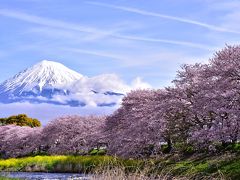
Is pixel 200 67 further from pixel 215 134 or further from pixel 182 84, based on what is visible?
pixel 215 134

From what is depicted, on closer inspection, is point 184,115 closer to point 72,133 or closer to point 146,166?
point 146,166

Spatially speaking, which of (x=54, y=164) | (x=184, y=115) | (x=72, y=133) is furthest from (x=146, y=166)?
(x=72, y=133)

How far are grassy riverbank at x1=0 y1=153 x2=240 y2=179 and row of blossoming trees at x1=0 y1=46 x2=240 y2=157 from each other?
1544 millimetres

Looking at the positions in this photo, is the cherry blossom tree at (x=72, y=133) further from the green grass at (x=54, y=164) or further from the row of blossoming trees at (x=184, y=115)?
the green grass at (x=54, y=164)

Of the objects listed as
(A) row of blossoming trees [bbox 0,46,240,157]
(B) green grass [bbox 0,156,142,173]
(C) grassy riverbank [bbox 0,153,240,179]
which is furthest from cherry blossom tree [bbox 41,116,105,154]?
(C) grassy riverbank [bbox 0,153,240,179]

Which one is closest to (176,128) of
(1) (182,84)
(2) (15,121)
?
(1) (182,84)

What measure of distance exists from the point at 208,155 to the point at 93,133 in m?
32.4

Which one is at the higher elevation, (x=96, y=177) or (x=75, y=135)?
(x=75, y=135)

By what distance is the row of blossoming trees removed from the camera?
3712 cm

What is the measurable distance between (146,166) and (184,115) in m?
12.6

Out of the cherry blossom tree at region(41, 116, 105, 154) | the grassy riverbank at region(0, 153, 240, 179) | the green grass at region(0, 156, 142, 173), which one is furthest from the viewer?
the cherry blossom tree at region(41, 116, 105, 154)

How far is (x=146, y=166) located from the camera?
1336 inches

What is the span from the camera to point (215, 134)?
3650 cm

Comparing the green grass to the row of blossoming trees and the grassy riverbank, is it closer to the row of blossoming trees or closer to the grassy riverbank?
the grassy riverbank
